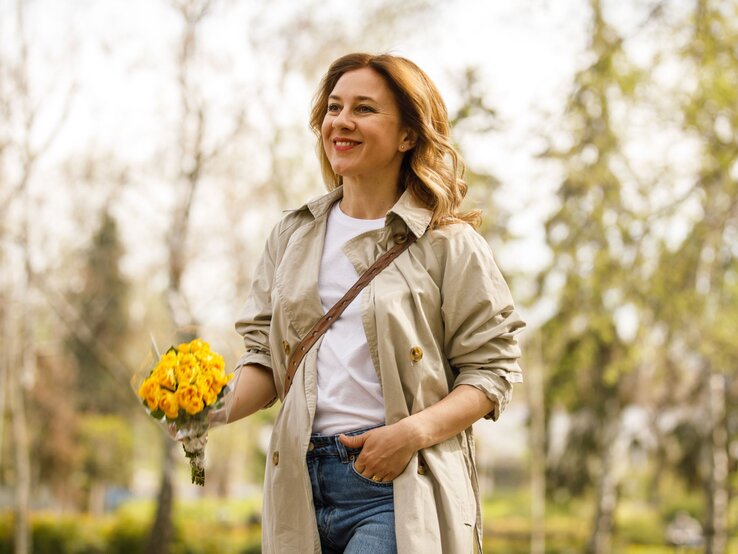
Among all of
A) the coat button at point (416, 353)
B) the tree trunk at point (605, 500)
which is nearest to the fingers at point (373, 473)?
the coat button at point (416, 353)

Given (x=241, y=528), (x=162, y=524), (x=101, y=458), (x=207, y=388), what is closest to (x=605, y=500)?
(x=162, y=524)

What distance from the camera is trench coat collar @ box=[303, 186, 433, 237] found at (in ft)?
8.36

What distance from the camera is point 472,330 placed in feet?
8.15

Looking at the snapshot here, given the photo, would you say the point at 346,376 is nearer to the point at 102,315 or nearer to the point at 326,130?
the point at 326,130

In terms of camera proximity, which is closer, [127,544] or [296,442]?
[296,442]

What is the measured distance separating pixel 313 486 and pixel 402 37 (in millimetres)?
9705

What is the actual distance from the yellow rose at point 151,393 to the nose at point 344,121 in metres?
0.82

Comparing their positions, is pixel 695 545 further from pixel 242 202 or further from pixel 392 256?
pixel 392 256

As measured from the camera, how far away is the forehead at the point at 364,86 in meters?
2.60

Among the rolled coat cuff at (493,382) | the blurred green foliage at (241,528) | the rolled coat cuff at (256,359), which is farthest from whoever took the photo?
the blurred green foliage at (241,528)

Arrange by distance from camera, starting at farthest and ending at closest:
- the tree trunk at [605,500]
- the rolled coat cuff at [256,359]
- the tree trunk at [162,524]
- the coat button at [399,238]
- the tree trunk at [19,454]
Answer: the tree trunk at [605,500], the tree trunk at [19,454], the tree trunk at [162,524], the rolled coat cuff at [256,359], the coat button at [399,238]

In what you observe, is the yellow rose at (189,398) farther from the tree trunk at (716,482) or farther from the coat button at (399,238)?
the tree trunk at (716,482)

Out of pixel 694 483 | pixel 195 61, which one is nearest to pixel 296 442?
pixel 195 61

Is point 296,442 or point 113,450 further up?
point 113,450
